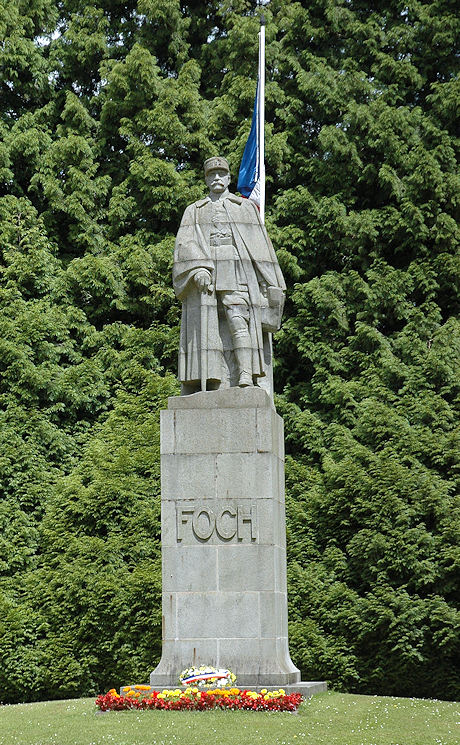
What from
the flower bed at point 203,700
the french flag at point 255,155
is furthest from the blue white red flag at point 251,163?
the flower bed at point 203,700

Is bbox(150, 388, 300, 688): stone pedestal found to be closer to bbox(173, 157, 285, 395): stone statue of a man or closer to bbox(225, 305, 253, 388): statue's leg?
bbox(225, 305, 253, 388): statue's leg

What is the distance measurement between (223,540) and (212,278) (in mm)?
3324

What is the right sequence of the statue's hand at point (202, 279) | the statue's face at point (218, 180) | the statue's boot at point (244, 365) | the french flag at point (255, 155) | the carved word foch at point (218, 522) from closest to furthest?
the carved word foch at point (218, 522)
the statue's boot at point (244, 365)
the statue's hand at point (202, 279)
the statue's face at point (218, 180)
the french flag at point (255, 155)

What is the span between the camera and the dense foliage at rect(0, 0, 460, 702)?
2094cm

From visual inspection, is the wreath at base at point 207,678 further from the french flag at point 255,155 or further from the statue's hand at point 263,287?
the french flag at point 255,155

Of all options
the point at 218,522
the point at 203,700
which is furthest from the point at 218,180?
the point at 203,700

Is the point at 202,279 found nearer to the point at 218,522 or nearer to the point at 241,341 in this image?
the point at 241,341

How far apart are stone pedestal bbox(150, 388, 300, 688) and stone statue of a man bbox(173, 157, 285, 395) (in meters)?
0.44

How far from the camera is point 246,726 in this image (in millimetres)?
11219

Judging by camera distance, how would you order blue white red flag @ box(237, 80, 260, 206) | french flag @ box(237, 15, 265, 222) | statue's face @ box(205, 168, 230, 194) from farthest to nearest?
blue white red flag @ box(237, 80, 260, 206)
french flag @ box(237, 15, 265, 222)
statue's face @ box(205, 168, 230, 194)

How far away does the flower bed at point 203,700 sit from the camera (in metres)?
12.1

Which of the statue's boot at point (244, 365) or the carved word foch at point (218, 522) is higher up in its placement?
the statue's boot at point (244, 365)

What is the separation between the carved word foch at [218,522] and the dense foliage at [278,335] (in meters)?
7.32

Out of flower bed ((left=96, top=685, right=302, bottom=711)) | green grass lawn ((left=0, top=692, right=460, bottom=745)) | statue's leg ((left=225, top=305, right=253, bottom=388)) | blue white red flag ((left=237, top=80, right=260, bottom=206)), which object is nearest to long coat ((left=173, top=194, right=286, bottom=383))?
statue's leg ((left=225, top=305, right=253, bottom=388))
